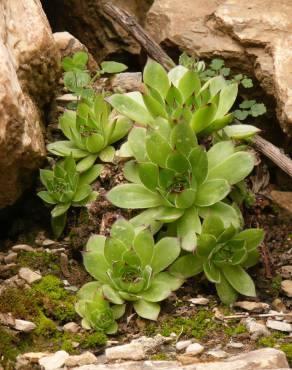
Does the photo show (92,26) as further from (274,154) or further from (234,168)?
(234,168)

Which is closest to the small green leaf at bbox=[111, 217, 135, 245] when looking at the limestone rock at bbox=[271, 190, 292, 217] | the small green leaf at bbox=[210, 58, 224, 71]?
the limestone rock at bbox=[271, 190, 292, 217]

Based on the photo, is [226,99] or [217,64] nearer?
[226,99]

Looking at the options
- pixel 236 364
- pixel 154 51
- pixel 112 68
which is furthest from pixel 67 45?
pixel 236 364

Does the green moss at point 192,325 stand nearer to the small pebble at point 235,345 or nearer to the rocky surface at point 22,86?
the small pebble at point 235,345

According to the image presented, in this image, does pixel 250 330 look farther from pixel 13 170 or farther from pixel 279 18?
pixel 279 18

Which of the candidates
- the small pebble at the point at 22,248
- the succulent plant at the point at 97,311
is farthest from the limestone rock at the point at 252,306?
the small pebble at the point at 22,248

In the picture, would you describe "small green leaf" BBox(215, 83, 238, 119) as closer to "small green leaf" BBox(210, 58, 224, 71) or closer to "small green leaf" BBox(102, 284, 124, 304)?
"small green leaf" BBox(210, 58, 224, 71)

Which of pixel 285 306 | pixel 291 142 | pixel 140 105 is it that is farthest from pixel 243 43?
pixel 285 306
